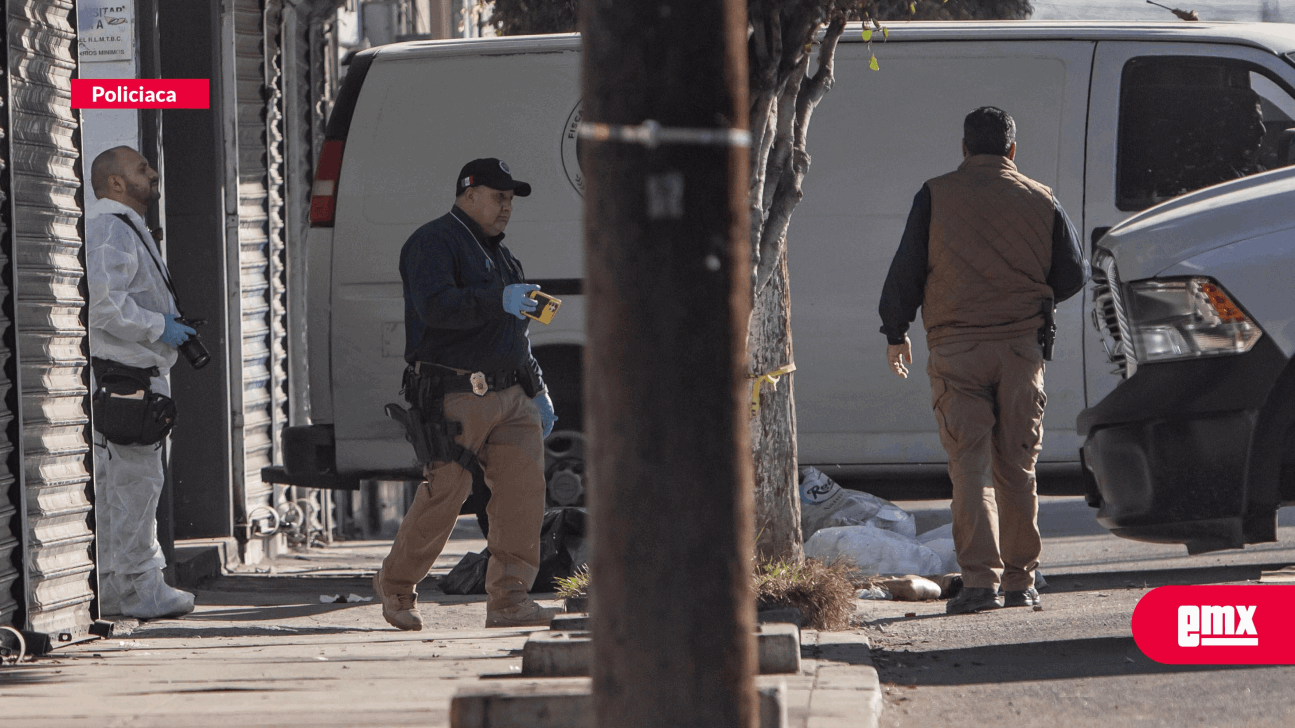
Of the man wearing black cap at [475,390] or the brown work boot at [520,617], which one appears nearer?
the man wearing black cap at [475,390]

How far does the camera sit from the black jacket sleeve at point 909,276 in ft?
19.5

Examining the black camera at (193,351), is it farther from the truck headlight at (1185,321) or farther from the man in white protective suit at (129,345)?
the truck headlight at (1185,321)

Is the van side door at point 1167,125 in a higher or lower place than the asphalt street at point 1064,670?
higher

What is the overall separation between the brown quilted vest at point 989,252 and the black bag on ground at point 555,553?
1.99 meters

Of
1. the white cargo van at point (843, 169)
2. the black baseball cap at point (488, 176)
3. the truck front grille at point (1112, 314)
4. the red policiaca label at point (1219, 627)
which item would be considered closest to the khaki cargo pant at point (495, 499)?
the black baseball cap at point (488, 176)

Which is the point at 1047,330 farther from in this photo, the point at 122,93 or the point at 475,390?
the point at 122,93

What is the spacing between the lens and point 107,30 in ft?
24.3

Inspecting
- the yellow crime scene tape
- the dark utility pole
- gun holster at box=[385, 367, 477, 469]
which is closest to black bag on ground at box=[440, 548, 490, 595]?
gun holster at box=[385, 367, 477, 469]

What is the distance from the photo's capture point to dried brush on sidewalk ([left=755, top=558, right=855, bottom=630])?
5.32m

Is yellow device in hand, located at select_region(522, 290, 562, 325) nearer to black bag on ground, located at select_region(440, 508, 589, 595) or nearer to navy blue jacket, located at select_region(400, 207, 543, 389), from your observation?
navy blue jacket, located at select_region(400, 207, 543, 389)

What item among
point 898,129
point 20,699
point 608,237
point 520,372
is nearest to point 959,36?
point 898,129

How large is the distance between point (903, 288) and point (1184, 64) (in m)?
2.32

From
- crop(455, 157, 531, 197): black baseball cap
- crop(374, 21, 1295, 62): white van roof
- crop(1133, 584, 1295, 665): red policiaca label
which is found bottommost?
crop(1133, 584, 1295, 665): red policiaca label

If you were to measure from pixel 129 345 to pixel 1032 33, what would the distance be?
162 inches
